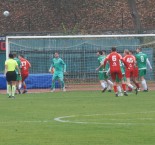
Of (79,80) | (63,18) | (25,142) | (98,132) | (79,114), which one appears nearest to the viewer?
(25,142)

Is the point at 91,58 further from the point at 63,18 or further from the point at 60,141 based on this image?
the point at 60,141

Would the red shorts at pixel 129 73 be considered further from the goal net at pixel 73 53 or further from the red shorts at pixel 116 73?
the goal net at pixel 73 53

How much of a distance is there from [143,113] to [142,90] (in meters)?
16.2

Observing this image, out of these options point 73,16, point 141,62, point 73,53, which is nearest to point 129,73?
point 141,62

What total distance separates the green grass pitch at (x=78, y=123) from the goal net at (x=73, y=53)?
15.9m

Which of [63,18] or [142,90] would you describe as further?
[63,18]

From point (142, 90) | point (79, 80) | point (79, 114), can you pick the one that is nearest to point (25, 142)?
point (79, 114)

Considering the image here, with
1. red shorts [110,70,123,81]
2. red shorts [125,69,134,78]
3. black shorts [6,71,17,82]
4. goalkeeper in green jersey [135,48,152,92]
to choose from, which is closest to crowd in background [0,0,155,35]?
goalkeeper in green jersey [135,48,152,92]

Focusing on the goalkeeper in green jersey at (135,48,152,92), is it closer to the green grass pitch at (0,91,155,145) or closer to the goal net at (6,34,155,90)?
the goal net at (6,34,155,90)

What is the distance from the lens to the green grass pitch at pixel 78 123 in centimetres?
1518

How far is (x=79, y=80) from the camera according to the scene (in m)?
43.4

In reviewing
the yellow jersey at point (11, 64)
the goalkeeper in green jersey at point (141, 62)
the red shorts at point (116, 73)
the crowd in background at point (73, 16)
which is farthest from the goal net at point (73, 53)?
the crowd in background at point (73, 16)

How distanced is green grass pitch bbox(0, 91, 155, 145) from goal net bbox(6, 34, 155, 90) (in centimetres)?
1588

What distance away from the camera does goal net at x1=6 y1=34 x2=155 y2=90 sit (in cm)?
4300
